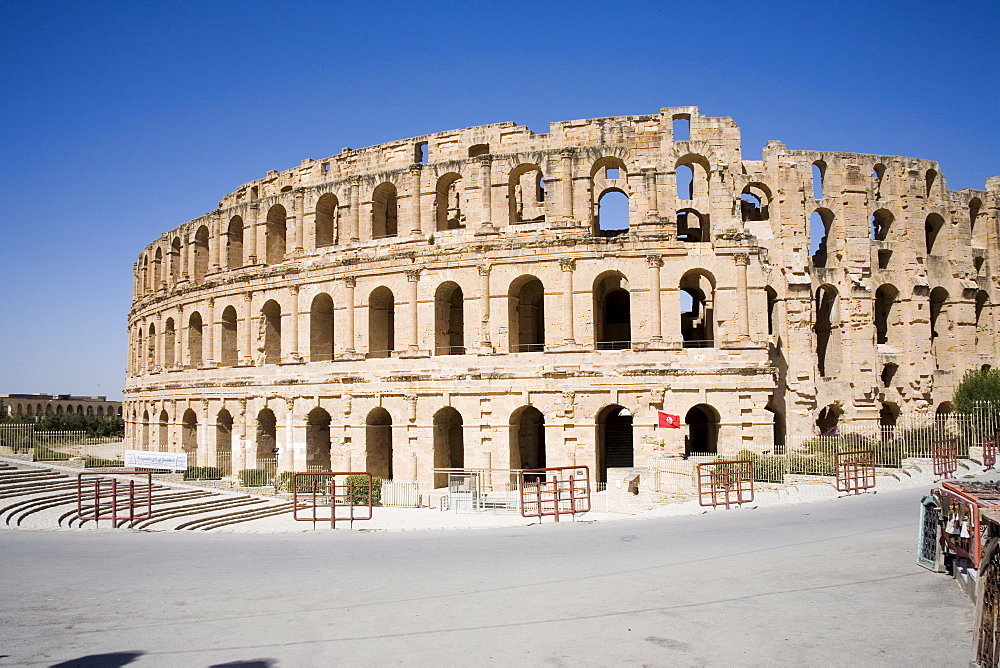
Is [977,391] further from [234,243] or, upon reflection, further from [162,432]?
[162,432]

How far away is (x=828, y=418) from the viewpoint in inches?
1310

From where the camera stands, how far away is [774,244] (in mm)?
32562

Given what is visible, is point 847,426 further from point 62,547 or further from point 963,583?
point 62,547

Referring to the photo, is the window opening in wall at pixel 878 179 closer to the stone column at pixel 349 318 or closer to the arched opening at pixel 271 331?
the stone column at pixel 349 318

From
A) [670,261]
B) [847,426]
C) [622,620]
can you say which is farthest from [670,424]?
[622,620]

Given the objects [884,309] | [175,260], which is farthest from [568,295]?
[175,260]

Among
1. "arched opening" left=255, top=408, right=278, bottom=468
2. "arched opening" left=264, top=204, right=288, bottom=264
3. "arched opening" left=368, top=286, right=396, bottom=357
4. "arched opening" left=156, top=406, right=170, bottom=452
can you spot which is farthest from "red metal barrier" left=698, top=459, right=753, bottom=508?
"arched opening" left=156, top=406, right=170, bottom=452

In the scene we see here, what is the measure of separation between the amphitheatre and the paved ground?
11.6 metres

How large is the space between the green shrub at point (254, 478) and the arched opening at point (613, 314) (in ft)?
45.5

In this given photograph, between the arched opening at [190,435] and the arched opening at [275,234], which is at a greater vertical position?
the arched opening at [275,234]

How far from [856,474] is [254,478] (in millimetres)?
20104

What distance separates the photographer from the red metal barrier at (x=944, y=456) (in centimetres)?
2222

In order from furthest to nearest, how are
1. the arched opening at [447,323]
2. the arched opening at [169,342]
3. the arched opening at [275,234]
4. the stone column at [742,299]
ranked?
1. the arched opening at [169,342]
2. the arched opening at [275,234]
3. the arched opening at [447,323]
4. the stone column at [742,299]

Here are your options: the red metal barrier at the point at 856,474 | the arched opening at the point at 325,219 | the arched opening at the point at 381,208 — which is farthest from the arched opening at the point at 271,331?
the red metal barrier at the point at 856,474
